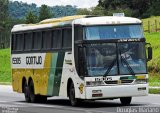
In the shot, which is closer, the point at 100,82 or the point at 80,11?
the point at 100,82

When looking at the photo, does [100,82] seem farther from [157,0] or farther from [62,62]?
[157,0]

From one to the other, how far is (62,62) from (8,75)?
125 ft


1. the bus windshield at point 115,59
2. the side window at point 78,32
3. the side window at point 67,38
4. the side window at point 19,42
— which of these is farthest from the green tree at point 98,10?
the bus windshield at point 115,59

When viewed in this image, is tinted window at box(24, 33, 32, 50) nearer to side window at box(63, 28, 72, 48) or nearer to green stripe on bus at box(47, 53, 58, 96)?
green stripe on bus at box(47, 53, 58, 96)

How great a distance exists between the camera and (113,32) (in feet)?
79.6

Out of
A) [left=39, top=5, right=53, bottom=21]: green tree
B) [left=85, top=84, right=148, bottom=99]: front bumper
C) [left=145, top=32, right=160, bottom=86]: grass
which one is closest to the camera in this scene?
[left=85, top=84, right=148, bottom=99]: front bumper

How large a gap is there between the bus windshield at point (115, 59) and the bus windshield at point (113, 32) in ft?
1.03

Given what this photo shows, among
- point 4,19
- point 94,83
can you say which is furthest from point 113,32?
point 4,19

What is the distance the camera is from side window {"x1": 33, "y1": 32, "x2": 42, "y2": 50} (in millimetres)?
28172

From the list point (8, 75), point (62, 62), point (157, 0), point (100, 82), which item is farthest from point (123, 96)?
point (157, 0)

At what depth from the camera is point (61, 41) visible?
25859mm

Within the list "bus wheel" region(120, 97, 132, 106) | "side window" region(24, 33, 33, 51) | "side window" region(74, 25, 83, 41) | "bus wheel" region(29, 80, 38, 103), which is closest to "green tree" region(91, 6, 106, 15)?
"side window" region(24, 33, 33, 51)

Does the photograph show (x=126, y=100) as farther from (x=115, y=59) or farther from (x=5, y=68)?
(x=5, y=68)

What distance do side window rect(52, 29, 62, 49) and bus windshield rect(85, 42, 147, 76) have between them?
253cm
